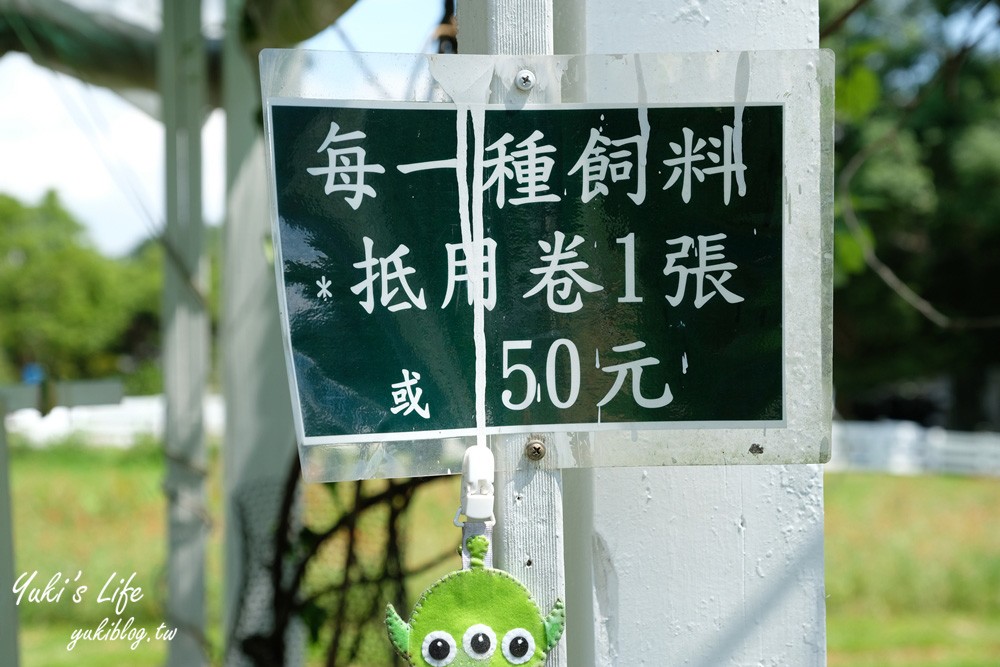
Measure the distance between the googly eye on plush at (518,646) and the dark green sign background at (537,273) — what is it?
0.51ft

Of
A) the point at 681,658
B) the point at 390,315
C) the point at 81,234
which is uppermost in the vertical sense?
the point at 81,234

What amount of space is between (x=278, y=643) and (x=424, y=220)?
1074mm

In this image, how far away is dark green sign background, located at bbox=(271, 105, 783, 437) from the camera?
67cm

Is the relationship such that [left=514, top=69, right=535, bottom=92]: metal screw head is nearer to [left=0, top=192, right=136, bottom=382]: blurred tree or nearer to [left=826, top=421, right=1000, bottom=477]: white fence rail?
[left=826, top=421, right=1000, bottom=477]: white fence rail

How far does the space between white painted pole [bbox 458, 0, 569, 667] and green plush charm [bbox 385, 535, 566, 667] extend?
1.1 inches

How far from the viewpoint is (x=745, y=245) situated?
71cm

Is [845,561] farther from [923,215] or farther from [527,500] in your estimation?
[923,215]

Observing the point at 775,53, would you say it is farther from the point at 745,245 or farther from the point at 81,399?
the point at 81,399

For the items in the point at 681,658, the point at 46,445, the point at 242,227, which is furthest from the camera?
the point at 46,445

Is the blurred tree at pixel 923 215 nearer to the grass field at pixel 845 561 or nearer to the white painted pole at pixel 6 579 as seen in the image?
the grass field at pixel 845 561

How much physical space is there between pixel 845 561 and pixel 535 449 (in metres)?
5.12

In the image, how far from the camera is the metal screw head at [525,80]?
0.69 metres

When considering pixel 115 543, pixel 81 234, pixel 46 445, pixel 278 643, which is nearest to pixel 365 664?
pixel 278 643

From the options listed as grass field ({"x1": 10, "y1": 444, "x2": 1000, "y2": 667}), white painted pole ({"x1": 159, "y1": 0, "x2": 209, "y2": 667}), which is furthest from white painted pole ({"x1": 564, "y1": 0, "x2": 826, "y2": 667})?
white painted pole ({"x1": 159, "y1": 0, "x2": 209, "y2": 667})
